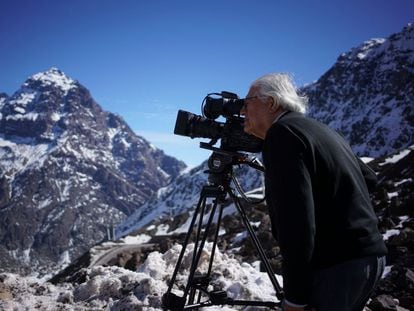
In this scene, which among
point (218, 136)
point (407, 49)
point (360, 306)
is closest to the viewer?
point (360, 306)

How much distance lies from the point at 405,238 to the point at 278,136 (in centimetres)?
958

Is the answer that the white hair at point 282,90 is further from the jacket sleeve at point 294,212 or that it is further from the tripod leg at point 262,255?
the tripod leg at point 262,255

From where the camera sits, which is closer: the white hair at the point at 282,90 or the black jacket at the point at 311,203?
the black jacket at the point at 311,203

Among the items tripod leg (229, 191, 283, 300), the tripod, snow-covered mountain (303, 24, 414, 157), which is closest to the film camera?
the tripod

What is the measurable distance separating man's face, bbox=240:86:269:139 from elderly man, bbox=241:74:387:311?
0.31 meters

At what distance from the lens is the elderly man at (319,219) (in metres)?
2.20

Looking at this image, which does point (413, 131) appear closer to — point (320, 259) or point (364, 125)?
point (364, 125)

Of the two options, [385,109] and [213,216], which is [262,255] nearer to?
[213,216]

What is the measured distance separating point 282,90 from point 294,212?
980mm

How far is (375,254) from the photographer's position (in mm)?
2436

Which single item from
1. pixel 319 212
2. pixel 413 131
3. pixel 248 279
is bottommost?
pixel 248 279

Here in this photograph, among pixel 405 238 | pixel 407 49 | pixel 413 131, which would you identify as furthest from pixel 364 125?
pixel 405 238

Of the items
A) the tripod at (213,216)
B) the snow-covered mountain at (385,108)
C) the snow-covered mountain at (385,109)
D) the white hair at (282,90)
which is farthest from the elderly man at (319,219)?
the snow-covered mountain at (385,108)

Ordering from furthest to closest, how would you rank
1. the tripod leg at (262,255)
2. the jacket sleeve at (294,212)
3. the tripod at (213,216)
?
the tripod at (213,216)
the tripod leg at (262,255)
the jacket sleeve at (294,212)
